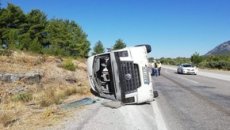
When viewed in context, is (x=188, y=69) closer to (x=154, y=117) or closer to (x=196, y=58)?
(x=154, y=117)

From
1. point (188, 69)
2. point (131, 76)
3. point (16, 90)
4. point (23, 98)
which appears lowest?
point (23, 98)

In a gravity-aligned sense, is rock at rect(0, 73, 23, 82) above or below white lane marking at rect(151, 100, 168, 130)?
above

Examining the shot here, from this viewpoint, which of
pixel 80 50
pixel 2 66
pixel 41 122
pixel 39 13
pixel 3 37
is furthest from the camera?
pixel 80 50

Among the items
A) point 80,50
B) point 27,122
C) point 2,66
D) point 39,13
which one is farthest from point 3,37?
point 27,122

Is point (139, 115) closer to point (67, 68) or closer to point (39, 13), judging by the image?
point (67, 68)

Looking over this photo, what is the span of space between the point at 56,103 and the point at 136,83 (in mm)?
3113

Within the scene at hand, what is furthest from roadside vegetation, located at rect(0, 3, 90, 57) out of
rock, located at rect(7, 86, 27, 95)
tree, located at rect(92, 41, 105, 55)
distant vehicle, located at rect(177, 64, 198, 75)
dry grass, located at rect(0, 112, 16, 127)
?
dry grass, located at rect(0, 112, 16, 127)

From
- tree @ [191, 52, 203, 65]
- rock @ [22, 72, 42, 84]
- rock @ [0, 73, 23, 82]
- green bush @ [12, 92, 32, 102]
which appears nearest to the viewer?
green bush @ [12, 92, 32, 102]

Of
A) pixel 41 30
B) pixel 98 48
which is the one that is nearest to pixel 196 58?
pixel 98 48

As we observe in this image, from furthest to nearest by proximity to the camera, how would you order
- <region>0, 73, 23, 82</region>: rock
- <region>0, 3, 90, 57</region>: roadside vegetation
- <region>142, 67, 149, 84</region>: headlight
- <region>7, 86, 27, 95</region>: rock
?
<region>0, 3, 90, 57</region>: roadside vegetation → <region>0, 73, 23, 82</region>: rock → <region>7, 86, 27, 95</region>: rock → <region>142, 67, 149, 84</region>: headlight

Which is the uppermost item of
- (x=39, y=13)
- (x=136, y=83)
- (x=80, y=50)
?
(x=39, y=13)

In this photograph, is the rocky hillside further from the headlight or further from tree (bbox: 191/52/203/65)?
tree (bbox: 191/52/203/65)

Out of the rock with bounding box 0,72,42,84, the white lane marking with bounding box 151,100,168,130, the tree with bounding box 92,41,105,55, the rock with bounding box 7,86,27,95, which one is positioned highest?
the tree with bounding box 92,41,105,55

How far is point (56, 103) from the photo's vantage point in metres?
11.9
